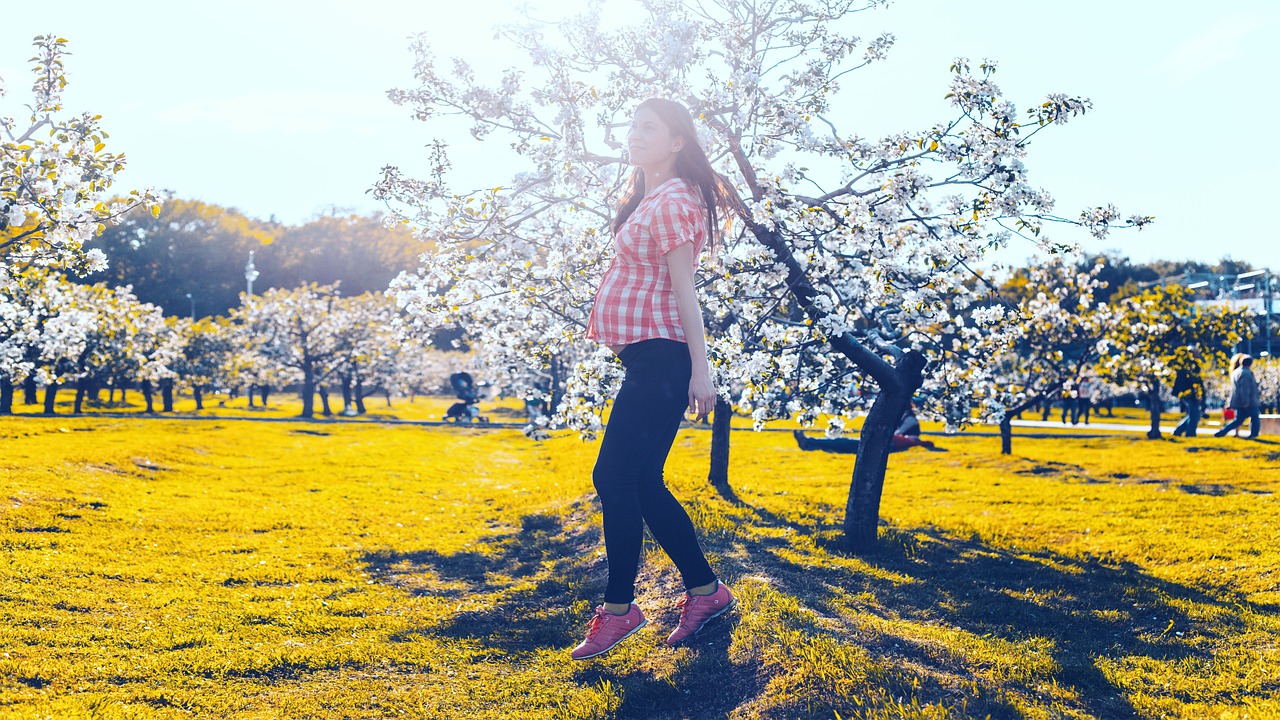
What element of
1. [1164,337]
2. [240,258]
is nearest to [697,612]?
[1164,337]

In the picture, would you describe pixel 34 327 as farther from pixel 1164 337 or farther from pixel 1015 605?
pixel 1164 337

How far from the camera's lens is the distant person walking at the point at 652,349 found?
4.07 metres

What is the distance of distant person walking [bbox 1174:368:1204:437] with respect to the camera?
21.1m

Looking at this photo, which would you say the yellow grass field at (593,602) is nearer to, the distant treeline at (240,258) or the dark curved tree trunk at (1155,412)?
the dark curved tree trunk at (1155,412)

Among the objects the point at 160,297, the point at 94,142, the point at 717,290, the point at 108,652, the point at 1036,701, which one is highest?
the point at 160,297

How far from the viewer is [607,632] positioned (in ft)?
14.1

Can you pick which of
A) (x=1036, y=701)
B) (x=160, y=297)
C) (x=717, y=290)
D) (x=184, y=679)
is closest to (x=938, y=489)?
(x=717, y=290)

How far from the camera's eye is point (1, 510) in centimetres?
827

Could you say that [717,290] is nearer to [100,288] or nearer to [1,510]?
[1,510]

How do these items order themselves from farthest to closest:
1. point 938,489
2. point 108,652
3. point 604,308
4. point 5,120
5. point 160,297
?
point 160,297 < point 938,489 < point 5,120 < point 108,652 < point 604,308

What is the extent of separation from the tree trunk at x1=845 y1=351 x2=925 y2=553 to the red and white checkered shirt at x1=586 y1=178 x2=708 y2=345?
3.67 metres

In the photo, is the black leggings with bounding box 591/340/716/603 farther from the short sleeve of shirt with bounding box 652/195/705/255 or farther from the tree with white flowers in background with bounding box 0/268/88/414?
the tree with white flowers in background with bounding box 0/268/88/414

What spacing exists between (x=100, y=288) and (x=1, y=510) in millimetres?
26074

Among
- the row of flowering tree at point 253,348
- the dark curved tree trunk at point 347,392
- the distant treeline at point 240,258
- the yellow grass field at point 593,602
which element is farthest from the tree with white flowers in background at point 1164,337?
the distant treeline at point 240,258
